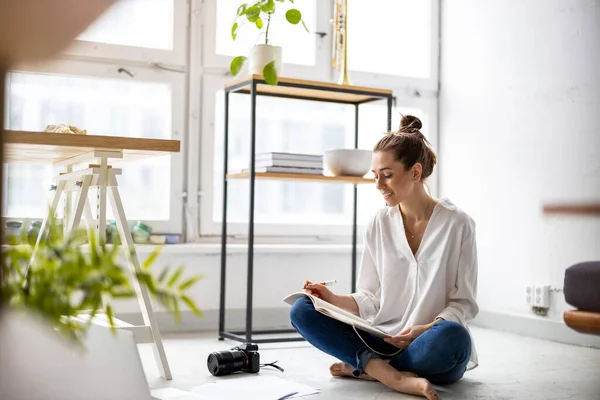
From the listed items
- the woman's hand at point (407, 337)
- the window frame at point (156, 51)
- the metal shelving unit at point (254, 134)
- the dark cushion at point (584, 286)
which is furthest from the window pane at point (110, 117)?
the dark cushion at point (584, 286)

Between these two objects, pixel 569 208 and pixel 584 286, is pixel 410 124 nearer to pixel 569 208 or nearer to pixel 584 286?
pixel 584 286

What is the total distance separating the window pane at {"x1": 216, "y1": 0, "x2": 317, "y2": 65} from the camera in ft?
11.8

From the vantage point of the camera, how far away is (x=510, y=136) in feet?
11.7

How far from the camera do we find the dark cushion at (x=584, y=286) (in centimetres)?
100

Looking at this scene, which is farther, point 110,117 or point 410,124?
point 110,117

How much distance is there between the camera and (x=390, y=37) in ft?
13.4

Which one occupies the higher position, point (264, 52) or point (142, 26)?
point (142, 26)

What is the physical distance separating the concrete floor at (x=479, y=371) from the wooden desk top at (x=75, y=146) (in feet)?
2.31

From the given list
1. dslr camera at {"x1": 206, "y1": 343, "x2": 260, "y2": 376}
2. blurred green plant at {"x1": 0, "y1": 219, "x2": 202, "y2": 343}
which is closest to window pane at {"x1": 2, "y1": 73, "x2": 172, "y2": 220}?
dslr camera at {"x1": 206, "y1": 343, "x2": 260, "y2": 376}

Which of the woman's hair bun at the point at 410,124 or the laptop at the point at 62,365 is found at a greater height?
the woman's hair bun at the point at 410,124

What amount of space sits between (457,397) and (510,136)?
1.76 m

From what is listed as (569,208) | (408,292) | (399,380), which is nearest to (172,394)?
(399,380)

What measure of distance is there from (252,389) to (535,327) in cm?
172

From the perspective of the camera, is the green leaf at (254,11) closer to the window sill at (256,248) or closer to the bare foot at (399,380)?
the window sill at (256,248)
